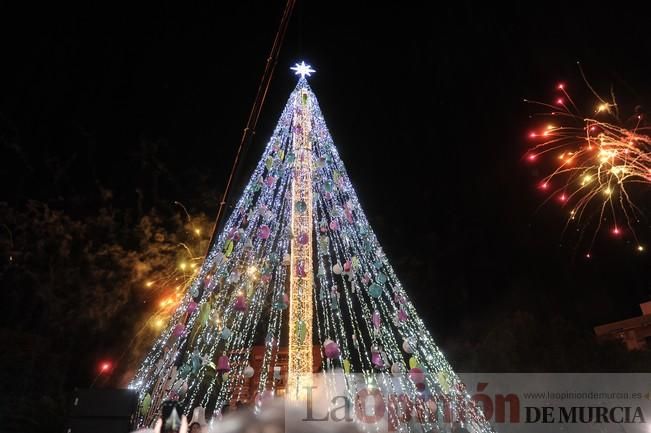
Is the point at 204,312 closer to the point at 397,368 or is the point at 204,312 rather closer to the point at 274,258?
the point at 274,258

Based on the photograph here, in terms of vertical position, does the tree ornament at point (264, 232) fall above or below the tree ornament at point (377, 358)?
above

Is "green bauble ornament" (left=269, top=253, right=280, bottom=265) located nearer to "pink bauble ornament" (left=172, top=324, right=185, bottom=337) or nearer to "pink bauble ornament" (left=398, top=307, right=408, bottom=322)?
"pink bauble ornament" (left=172, top=324, right=185, bottom=337)

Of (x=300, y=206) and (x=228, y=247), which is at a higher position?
(x=300, y=206)

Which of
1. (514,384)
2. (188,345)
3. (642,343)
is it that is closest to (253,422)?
(188,345)

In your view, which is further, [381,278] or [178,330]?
[381,278]

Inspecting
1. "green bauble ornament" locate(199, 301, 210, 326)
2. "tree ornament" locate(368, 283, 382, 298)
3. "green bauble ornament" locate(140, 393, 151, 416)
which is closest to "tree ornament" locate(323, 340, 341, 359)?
"tree ornament" locate(368, 283, 382, 298)

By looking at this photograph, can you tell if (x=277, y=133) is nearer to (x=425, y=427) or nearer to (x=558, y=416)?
(x=425, y=427)

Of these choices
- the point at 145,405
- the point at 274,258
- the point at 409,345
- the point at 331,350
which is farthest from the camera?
the point at 274,258

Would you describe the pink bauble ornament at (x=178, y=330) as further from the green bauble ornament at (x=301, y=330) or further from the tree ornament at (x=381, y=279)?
the tree ornament at (x=381, y=279)

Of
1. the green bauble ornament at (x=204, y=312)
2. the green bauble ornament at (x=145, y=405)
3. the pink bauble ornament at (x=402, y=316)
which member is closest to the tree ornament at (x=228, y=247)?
the green bauble ornament at (x=204, y=312)

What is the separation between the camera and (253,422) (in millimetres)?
7426

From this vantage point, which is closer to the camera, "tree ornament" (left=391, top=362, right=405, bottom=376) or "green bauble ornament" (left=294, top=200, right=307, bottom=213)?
"tree ornament" (left=391, top=362, right=405, bottom=376)

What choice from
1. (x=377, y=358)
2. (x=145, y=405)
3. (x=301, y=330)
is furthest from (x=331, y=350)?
(x=145, y=405)

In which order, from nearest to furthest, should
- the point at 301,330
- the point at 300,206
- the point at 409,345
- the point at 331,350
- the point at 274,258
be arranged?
the point at 331,350 → the point at 301,330 → the point at 300,206 → the point at 409,345 → the point at 274,258
